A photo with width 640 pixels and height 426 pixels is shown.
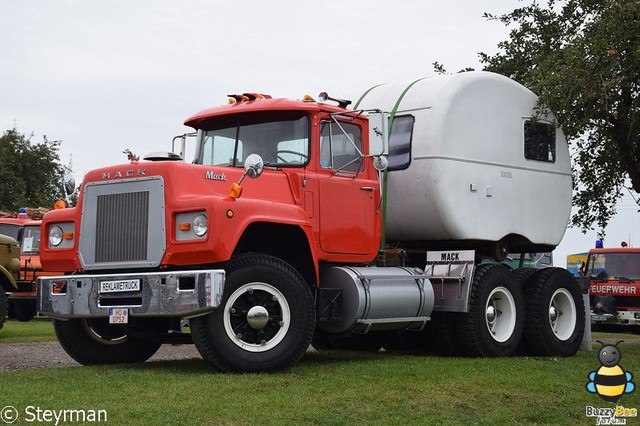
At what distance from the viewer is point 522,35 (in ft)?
65.7

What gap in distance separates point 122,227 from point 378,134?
10.9 feet

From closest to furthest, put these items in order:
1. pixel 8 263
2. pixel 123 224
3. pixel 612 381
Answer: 1. pixel 612 381
2. pixel 123 224
3. pixel 8 263

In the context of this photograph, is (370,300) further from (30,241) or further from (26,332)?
(30,241)

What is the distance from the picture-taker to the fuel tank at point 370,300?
11734mm

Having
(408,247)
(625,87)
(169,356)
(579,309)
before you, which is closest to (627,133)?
(625,87)

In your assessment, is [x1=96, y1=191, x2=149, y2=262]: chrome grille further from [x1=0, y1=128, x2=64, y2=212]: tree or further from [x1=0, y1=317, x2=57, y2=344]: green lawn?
[x1=0, y1=128, x2=64, y2=212]: tree

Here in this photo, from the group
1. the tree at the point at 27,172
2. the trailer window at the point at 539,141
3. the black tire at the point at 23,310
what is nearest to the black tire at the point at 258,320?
the trailer window at the point at 539,141

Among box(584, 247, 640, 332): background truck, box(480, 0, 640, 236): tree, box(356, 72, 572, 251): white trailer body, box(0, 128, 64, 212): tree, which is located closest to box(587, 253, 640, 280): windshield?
box(584, 247, 640, 332): background truck

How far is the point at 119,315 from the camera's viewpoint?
10.5 meters

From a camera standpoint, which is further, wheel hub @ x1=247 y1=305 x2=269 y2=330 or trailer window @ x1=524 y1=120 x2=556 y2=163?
trailer window @ x1=524 y1=120 x2=556 y2=163

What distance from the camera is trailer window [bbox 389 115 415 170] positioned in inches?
535

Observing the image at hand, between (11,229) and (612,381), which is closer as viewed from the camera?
(612,381)

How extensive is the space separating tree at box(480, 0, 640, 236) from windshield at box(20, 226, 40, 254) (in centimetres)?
1213

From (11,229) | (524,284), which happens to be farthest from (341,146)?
(11,229)
